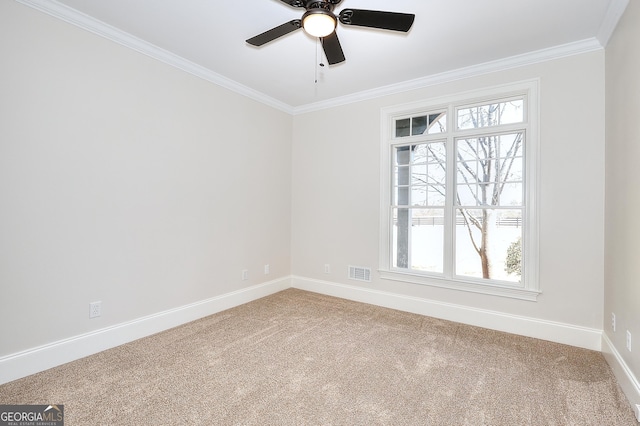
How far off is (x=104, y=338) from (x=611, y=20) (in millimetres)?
4900

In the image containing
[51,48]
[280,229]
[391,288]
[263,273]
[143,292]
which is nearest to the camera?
[51,48]

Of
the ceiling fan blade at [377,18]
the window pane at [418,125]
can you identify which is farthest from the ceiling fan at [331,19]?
the window pane at [418,125]

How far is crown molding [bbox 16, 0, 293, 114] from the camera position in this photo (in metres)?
2.31

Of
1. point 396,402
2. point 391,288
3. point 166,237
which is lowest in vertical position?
point 396,402

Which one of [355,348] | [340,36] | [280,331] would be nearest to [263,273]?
[280,331]

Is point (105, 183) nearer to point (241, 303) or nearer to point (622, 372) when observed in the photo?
point (241, 303)

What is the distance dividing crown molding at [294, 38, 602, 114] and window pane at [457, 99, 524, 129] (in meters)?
0.35

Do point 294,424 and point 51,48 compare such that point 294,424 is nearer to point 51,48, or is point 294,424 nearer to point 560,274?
point 560,274

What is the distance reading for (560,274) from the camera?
2.88 metres

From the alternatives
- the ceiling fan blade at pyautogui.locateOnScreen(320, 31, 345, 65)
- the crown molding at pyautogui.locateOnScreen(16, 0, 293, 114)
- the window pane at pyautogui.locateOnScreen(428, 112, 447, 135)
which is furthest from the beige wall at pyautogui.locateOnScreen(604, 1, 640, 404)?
the crown molding at pyautogui.locateOnScreen(16, 0, 293, 114)

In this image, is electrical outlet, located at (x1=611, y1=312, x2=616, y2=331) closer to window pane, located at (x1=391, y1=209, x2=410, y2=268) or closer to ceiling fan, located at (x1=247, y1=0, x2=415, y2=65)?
window pane, located at (x1=391, y1=209, x2=410, y2=268)

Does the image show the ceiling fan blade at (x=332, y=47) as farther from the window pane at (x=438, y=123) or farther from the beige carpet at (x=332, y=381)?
the beige carpet at (x=332, y=381)

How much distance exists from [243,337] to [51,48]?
9.40ft

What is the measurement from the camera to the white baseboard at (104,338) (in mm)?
2186
